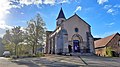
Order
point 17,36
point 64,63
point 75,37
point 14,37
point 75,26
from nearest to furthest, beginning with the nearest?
1. point 64,63
2. point 17,36
3. point 14,37
4. point 75,26
5. point 75,37

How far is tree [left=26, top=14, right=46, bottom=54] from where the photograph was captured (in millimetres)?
46125

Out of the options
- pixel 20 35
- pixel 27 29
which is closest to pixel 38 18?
pixel 27 29

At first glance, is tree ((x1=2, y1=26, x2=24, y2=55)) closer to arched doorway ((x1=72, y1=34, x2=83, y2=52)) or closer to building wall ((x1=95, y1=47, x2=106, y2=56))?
arched doorway ((x1=72, y1=34, x2=83, y2=52))

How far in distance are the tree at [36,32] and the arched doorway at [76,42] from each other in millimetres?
8052

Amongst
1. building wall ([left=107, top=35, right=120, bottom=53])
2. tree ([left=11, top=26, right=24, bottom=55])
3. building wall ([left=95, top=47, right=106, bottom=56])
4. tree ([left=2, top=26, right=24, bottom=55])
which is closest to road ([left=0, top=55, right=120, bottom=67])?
tree ([left=11, top=26, right=24, bottom=55])

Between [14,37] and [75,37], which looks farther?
[75,37]

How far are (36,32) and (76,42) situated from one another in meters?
10.7

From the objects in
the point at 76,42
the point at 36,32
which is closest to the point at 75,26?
the point at 76,42

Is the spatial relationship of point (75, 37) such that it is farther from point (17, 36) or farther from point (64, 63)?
point (64, 63)

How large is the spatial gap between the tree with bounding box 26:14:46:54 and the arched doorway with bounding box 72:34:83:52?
805 cm

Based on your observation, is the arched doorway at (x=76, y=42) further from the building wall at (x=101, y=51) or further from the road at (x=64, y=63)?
the road at (x=64, y=63)

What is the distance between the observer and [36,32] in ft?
155

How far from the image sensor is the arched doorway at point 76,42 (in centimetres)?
4700

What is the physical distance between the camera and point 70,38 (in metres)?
46.4
